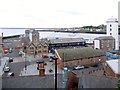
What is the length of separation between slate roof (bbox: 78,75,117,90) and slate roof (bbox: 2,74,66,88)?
1.89 feet

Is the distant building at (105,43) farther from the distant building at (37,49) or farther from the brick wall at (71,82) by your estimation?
the brick wall at (71,82)

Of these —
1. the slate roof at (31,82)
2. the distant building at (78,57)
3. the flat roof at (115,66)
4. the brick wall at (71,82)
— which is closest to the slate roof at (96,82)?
the brick wall at (71,82)

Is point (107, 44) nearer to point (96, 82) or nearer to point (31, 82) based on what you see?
point (96, 82)

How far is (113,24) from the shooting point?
21.7 m

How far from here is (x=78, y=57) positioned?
11.5 meters

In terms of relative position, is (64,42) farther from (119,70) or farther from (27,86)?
(27,86)

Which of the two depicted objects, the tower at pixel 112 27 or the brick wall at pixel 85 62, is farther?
the tower at pixel 112 27

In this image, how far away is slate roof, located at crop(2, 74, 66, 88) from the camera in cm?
616

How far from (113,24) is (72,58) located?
11696 millimetres

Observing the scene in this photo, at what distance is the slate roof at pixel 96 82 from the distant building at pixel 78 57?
4.08 metres

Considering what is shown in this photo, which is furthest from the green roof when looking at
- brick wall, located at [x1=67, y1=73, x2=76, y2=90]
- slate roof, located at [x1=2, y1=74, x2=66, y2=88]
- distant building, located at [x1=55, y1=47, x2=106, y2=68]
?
slate roof, located at [x1=2, y1=74, x2=66, y2=88]

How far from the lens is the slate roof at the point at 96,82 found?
6109mm

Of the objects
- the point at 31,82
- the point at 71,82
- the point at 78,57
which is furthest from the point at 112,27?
the point at 31,82

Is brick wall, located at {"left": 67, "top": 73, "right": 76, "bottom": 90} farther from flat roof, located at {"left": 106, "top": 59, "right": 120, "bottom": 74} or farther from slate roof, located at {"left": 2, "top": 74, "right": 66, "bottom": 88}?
flat roof, located at {"left": 106, "top": 59, "right": 120, "bottom": 74}
